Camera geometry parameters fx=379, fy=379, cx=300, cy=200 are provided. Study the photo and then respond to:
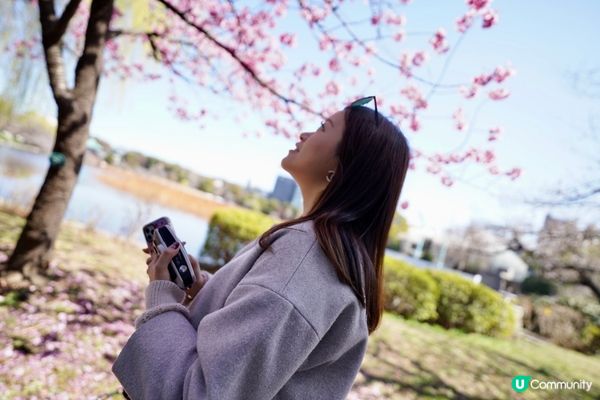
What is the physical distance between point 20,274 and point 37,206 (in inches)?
30.1

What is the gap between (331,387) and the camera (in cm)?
108

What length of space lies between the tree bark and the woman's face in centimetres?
369

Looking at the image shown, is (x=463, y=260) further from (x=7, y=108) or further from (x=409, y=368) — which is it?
(x=7, y=108)

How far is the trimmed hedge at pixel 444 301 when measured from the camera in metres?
9.54

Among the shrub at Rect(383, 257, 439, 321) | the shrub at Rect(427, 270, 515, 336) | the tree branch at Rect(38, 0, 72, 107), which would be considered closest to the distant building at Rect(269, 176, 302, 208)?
the tree branch at Rect(38, 0, 72, 107)

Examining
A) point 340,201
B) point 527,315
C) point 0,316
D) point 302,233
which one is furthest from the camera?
point 527,315

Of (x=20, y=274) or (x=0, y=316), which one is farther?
(x=20, y=274)

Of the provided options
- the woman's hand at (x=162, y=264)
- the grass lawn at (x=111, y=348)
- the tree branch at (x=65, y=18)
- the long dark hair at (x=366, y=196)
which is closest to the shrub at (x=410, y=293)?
the grass lawn at (x=111, y=348)

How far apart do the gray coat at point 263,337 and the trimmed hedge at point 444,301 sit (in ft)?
28.7

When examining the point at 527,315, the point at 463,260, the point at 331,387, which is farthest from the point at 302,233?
the point at 463,260

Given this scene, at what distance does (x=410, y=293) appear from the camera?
31.5 ft

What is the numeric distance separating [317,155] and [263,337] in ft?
2.15

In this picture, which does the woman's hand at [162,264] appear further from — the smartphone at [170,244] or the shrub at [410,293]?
the shrub at [410,293]

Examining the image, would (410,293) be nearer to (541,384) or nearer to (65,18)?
(541,384)
